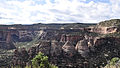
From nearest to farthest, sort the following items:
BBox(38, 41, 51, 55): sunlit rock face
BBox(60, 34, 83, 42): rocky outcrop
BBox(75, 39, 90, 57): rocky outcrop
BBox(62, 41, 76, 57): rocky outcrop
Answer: BBox(38, 41, 51, 55): sunlit rock face → BBox(62, 41, 76, 57): rocky outcrop → BBox(75, 39, 90, 57): rocky outcrop → BBox(60, 34, 83, 42): rocky outcrop

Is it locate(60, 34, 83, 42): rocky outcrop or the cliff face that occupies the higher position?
locate(60, 34, 83, 42): rocky outcrop

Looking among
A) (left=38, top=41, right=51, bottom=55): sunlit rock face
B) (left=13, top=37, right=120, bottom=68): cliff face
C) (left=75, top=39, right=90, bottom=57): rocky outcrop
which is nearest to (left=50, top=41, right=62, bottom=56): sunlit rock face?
(left=13, top=37, right=120, bottom=68): cliff face

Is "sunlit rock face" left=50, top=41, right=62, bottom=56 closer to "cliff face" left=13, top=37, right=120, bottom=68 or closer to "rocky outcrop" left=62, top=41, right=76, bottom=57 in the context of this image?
"cliff face" left=13, top=37, right=120, bottom=68

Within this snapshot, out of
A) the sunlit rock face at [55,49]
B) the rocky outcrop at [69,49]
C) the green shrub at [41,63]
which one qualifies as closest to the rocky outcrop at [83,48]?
the rocky outcrop at [69,49]

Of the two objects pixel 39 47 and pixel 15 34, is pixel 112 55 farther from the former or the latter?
pixel 15 34

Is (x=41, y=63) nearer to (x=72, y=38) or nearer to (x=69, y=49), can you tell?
(x=69, y=49)

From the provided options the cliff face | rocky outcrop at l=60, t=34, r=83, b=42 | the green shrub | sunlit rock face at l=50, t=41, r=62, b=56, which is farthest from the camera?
rocky outcrop at l=60, t=34, r=83, b=42

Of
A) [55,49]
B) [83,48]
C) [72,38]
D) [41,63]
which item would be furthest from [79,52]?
[41,63]

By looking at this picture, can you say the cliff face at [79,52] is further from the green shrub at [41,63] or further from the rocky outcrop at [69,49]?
the green shrub at [41,63]

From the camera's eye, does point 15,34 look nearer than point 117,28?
No

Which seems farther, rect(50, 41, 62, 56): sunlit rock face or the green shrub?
rect(50, 41, 62, 56): sunlit rock face

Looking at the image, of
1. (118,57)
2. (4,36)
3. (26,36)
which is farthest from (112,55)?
(26,36)
